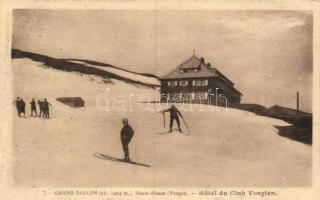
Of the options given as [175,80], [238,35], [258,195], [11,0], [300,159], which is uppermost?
[11,0]

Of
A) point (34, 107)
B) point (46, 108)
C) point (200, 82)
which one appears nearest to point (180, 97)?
point (200, 82)

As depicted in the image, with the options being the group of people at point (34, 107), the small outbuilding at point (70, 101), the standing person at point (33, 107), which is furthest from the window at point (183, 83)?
the standing person at point (33, 107)

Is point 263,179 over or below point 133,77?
below

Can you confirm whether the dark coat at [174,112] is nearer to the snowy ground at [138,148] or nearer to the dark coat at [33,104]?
the snowy ground at [138,148]

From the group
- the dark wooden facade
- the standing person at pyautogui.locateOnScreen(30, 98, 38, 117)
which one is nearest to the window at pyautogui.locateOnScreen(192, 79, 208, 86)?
the dark wooden facade

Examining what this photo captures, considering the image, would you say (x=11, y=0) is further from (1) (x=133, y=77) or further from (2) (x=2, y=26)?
(1) (x=133, y=77)

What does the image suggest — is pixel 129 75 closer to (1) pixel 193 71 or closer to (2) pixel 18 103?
(1) pixel 193 71

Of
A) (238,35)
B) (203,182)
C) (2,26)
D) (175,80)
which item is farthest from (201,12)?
(2,26)
